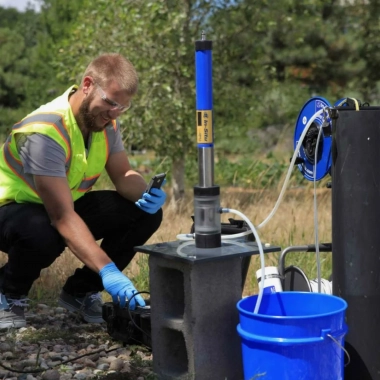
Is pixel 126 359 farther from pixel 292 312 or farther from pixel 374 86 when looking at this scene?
pixel 374 86

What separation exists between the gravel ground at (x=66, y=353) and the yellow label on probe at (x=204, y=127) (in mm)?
920

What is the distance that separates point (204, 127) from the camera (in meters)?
2.58

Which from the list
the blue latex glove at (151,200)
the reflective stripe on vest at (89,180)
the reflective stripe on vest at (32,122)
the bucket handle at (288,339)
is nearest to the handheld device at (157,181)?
the blue latex glove at (151,200)

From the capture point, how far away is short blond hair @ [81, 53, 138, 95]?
3307 millimetres

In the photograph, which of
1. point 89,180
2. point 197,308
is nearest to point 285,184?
point 197,308

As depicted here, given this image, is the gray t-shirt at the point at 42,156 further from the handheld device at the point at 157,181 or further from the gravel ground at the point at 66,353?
the gravel ground at the point at 66,353

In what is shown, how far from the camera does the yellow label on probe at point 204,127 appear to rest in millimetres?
2576

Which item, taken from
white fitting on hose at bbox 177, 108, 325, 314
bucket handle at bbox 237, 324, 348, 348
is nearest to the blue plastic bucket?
bucket handle at bbox 237, 324, 348, 348

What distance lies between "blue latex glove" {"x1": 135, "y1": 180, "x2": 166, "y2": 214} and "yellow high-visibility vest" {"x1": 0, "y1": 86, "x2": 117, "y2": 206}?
0.86 ft

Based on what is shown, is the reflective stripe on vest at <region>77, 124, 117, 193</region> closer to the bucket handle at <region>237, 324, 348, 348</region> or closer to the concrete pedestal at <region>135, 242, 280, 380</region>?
the concrete pedestal at <region>135, 242, 280, 380</region>

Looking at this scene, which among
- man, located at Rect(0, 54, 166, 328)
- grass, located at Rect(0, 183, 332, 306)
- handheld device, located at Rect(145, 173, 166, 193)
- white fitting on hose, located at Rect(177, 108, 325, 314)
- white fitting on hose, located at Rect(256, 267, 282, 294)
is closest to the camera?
white fitting on hose, located at Rect(177, 108, 325, 314)

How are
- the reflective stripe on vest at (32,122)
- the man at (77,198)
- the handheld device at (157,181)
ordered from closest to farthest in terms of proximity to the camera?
the man at (77,198) < the reflective stripe on vest at (32,122) < the handheld device at (157,181)

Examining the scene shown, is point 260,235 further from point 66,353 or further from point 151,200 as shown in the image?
point 66,353

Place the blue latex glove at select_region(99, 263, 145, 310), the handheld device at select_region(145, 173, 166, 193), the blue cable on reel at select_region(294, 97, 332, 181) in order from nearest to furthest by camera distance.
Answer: the blue cable on reel at select_region(294, 97, 332, 181)
the blue latex glove at select_region(99, 263, 145, 310)
the handheld device at select_region(145, 173, 166, 193)
